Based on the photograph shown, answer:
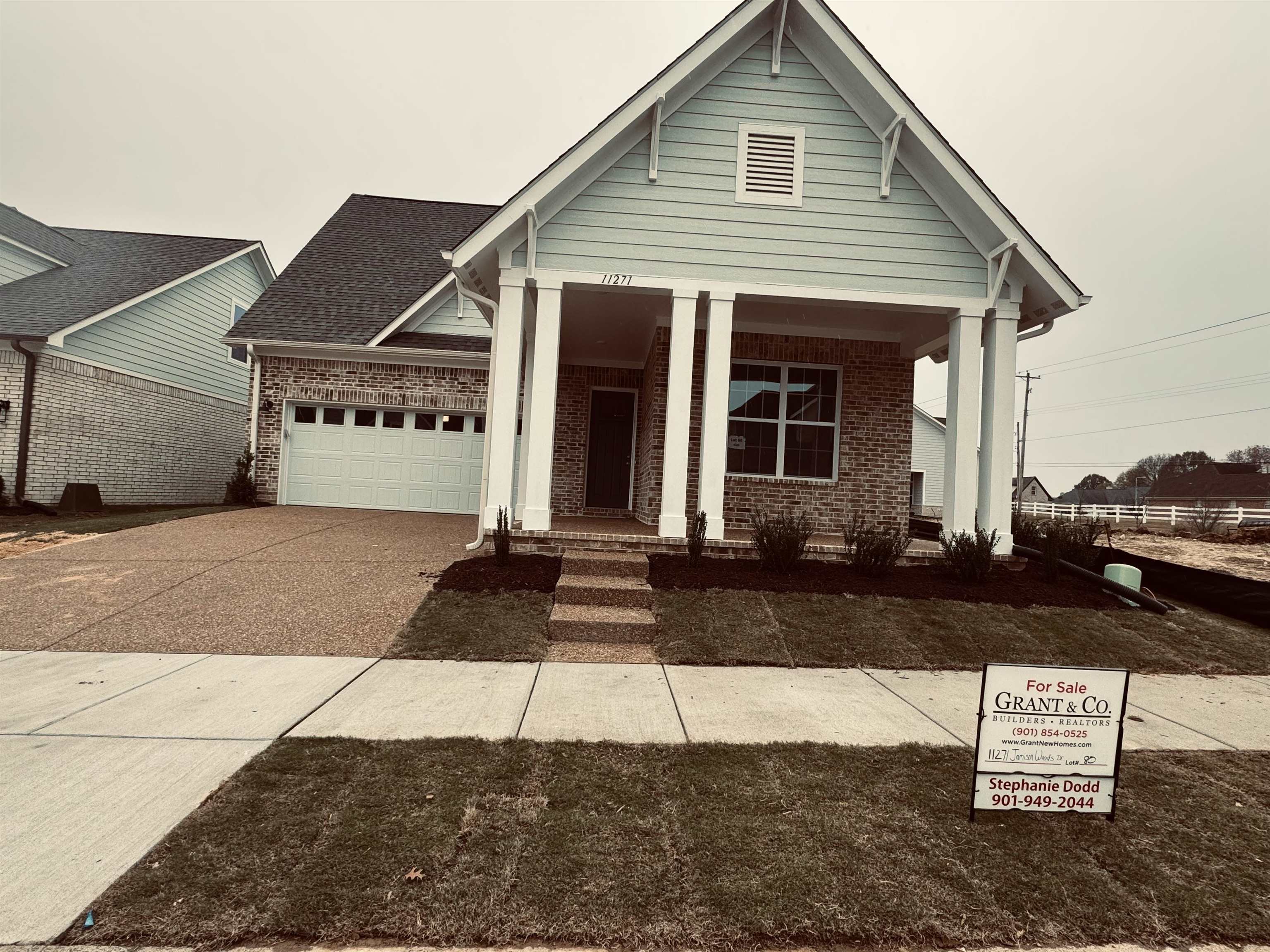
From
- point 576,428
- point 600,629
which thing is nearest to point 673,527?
point 600,629

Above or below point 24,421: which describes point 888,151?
above

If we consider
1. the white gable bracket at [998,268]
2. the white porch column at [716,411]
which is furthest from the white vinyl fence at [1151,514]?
the white porch column at [716,411]

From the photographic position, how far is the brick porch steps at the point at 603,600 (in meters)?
6.28

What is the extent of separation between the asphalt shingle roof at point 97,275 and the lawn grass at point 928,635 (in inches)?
551

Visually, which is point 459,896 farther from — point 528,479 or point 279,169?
point 279,169

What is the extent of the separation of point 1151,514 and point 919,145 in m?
32.9

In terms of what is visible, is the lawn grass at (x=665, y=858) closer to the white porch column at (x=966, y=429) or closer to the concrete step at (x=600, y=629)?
the concrete step at (x=600, y=629)

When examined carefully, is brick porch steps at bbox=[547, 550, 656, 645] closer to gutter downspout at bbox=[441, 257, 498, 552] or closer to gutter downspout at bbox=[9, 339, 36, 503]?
gutter downspout at bbox=[441, 257, 498, 552]

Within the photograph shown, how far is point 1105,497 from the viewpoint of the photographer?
6788 centimetres

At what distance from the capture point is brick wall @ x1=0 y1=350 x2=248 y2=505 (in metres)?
13.1

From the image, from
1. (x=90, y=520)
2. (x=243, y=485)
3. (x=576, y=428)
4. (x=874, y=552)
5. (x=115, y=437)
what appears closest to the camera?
(x=874, y=552)

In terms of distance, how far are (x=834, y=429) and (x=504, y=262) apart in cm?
566

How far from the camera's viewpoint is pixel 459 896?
7.97ft

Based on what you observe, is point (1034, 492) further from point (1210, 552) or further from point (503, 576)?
point (503, 576)
